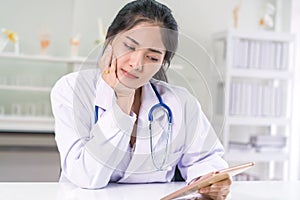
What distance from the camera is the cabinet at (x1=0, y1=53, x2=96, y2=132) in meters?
2.90

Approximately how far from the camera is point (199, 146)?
1098 millimetres

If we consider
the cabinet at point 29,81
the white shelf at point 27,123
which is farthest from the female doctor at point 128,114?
the cabinet at point 29,81

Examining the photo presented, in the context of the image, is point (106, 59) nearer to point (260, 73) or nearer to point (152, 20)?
point (152, 20)

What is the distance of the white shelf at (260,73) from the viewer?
3010 mm

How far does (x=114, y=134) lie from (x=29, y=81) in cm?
219

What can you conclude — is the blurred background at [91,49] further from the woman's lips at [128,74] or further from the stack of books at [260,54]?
the woman's lips at [128,74]

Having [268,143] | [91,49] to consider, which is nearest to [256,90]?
[268,143]

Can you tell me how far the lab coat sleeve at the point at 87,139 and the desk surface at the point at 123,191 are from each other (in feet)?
0.12

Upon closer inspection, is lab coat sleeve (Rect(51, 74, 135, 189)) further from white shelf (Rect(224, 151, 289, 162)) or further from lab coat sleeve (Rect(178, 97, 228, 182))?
white shelf (Rect(224, 151, 289, 162))

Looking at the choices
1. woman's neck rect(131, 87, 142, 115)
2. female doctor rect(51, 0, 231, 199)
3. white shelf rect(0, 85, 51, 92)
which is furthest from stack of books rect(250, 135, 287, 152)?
woman's neck rect(131, 87, 142, 115)

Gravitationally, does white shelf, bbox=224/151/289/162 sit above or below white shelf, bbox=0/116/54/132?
below

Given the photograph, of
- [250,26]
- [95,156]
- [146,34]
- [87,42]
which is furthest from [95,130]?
[250,26]

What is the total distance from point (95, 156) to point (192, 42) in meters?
0.34

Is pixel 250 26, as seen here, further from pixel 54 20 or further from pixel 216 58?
pixel 54 20
